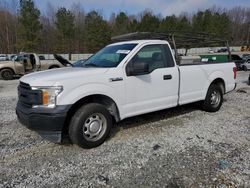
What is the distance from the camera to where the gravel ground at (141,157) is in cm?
293

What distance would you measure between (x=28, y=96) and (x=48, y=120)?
579 millimetres

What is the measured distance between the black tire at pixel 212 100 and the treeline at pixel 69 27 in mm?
41689

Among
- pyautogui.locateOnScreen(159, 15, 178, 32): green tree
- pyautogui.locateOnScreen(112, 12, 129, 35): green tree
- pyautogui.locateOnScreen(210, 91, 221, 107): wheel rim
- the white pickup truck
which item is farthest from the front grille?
pyautogui.locateOnScreen(159, 15, 178, 32): green tree

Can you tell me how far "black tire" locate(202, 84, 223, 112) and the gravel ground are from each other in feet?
2.20

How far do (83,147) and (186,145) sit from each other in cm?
183

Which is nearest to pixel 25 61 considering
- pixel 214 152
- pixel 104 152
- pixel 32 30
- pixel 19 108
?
pixel 19 108

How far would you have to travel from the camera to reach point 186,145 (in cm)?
393

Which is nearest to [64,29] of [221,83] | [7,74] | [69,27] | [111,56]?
[69,27]

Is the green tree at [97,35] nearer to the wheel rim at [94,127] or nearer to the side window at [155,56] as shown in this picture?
the side window at [155,56]

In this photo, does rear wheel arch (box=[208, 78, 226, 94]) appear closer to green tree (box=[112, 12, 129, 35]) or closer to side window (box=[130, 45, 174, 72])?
side window (box=[130, 45, 174, 72])

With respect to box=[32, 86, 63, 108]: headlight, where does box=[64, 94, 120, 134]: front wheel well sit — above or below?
below

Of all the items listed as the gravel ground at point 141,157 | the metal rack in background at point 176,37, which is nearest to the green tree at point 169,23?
the metal rack in background at point 176,37

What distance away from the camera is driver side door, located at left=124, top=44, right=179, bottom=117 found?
4.16 meters

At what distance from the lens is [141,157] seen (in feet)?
11.5
